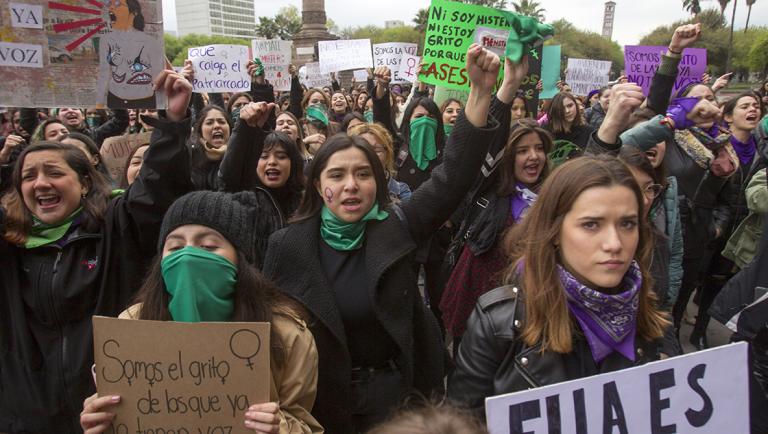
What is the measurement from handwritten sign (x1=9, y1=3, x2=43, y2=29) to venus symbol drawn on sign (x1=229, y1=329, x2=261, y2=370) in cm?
235

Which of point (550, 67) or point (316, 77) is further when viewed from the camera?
point (316, 77)

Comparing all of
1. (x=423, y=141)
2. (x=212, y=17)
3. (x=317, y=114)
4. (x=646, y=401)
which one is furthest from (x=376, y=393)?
(x=212, y=17)

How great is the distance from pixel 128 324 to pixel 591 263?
4.56 feet

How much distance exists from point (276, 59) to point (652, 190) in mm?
7645

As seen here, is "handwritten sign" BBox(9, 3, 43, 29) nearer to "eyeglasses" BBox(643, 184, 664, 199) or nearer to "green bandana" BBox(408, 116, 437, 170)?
"green bandana" BBox(408, 116, 437, 170)

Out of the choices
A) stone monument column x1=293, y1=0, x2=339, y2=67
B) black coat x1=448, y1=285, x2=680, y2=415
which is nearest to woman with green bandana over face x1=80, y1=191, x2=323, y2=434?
black coat x1=448, y1=285, x2=680, y2=415

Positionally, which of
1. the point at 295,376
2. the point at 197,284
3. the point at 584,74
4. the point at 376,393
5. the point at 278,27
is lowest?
the point at 376,393

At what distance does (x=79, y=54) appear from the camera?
2.99 m

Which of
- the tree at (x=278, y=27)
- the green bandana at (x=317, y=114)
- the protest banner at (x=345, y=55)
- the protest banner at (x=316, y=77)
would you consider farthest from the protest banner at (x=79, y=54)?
the tree at (x=278, y=27)

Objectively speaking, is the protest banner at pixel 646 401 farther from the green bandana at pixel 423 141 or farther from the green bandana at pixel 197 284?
the green bandana at pixel 423 141

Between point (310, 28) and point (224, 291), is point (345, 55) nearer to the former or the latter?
point (224, 291)

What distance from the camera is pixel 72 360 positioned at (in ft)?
7.32

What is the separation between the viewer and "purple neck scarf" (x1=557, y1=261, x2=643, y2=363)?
1.56 metres

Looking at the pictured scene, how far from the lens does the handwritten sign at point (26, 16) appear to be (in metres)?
2.82
